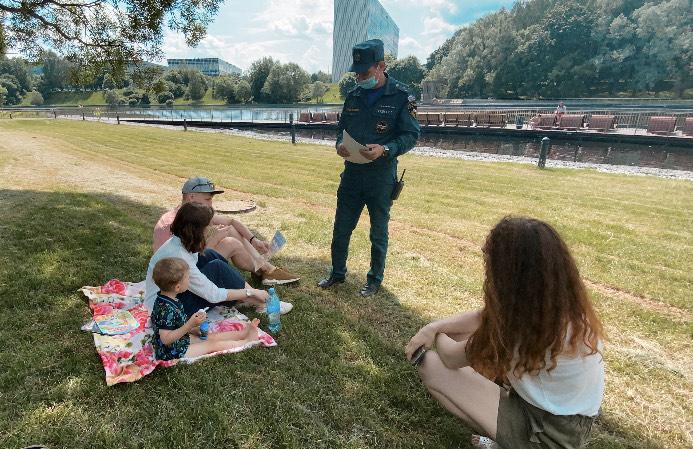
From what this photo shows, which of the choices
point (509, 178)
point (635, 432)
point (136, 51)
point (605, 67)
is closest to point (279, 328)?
point (635, 432)

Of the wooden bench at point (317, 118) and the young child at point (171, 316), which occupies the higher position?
the wooden bench at point (317, 118)

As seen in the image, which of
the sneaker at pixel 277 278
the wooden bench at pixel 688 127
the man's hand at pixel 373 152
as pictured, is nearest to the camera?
the man's hand at pixel 373 152

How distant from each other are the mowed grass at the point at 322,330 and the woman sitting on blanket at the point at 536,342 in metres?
0.71

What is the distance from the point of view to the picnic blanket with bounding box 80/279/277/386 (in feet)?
9.86

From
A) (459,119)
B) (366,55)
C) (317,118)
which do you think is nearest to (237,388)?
(366,55)

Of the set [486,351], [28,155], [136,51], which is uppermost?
[136,51]

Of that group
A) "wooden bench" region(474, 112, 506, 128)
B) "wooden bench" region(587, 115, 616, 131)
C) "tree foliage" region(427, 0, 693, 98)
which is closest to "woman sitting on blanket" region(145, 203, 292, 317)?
"wooden bench" region(587, 115, 616, 131)

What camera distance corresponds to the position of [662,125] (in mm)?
22875

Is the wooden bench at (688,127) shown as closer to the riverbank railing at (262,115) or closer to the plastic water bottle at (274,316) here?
the riverbank railing at (262,115)

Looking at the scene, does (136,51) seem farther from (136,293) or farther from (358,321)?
(358,321)

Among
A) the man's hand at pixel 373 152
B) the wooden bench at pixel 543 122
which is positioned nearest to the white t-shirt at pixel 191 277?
the man's hand at pixel 373 152

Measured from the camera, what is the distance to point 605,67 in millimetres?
68562

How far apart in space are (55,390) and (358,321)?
2297 millimetres

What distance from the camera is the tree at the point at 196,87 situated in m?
93.8
